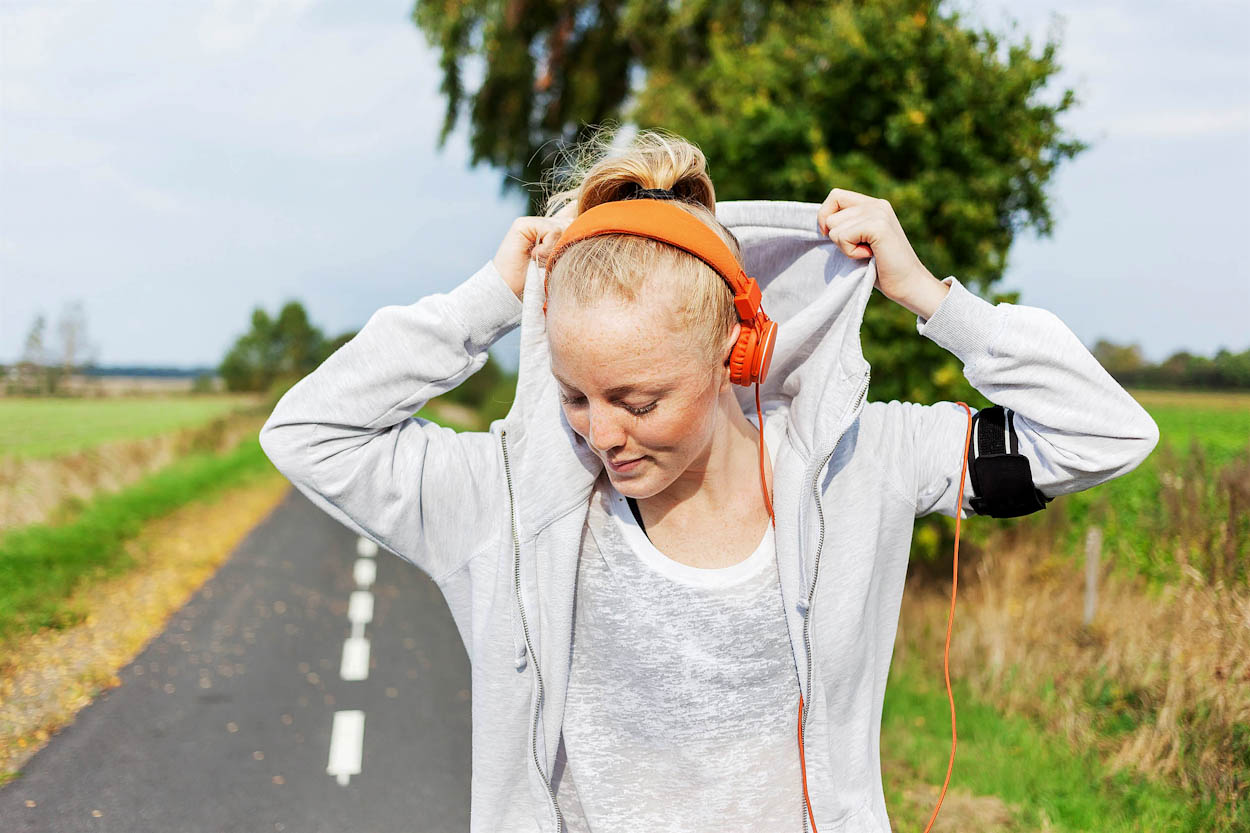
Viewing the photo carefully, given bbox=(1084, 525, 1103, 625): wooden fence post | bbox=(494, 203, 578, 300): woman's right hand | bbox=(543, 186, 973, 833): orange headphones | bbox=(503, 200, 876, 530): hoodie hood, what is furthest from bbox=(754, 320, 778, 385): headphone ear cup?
bbox=(1084, 525, 1103, 625): wooden fence post

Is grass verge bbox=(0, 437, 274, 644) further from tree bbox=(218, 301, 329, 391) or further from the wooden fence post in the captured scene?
tree bbox=(218, 301, 329, 391)

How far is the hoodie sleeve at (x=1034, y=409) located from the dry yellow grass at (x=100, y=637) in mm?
4507

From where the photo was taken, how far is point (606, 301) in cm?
161

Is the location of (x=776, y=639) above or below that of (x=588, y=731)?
above

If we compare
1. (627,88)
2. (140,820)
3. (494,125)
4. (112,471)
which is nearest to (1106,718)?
(140,820)

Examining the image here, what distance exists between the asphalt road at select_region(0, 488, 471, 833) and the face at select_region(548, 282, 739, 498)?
3106mm

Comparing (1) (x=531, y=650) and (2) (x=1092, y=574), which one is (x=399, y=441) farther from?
(2) (x=1092, y=574)

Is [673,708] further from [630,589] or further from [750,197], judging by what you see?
[750,197]

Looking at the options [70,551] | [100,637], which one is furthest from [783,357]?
[70,551]

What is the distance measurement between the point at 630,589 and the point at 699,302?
21.8 inches

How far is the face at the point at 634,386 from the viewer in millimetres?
1604

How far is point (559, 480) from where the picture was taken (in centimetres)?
184

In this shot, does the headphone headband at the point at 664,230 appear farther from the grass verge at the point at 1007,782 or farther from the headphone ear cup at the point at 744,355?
the grass verge at the point at 1007,782

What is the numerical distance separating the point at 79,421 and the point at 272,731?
40.5ft
